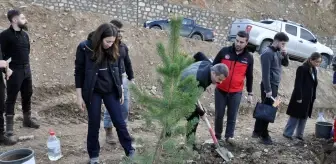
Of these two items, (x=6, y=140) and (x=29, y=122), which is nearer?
(x=6, y=140)

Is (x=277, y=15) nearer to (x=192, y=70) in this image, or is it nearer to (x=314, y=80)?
(x=314, y=80)

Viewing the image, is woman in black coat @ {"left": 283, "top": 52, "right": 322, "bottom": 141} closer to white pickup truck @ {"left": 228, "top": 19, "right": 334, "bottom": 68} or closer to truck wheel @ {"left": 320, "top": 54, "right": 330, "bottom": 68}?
white pickup truck @ {"left": 228, "top": 19, "right": 334, "bottom": 68}

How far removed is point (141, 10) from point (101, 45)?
13.2m

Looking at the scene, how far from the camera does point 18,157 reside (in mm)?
3406

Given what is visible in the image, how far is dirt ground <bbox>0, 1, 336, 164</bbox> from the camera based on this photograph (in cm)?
471

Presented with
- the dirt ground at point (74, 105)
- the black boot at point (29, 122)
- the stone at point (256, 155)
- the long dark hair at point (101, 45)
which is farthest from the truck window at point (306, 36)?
the long dark hair at point (101, 45)

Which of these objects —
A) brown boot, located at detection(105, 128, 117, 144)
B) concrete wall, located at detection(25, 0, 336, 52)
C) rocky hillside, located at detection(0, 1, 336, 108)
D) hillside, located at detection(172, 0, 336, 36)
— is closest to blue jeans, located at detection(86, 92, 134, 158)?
brown boot, located at detection(105, 128, 117, 144)

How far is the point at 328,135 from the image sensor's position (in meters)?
5.84

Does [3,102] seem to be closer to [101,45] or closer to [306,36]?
[101,45]

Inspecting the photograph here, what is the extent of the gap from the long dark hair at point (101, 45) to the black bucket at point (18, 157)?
43.3 inches

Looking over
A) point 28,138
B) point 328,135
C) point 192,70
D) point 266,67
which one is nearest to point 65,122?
point 28,138

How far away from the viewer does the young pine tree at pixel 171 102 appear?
2.13 meters

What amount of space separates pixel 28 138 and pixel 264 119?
11.0 ft

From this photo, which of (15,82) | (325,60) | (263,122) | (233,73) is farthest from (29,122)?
(325,60)
